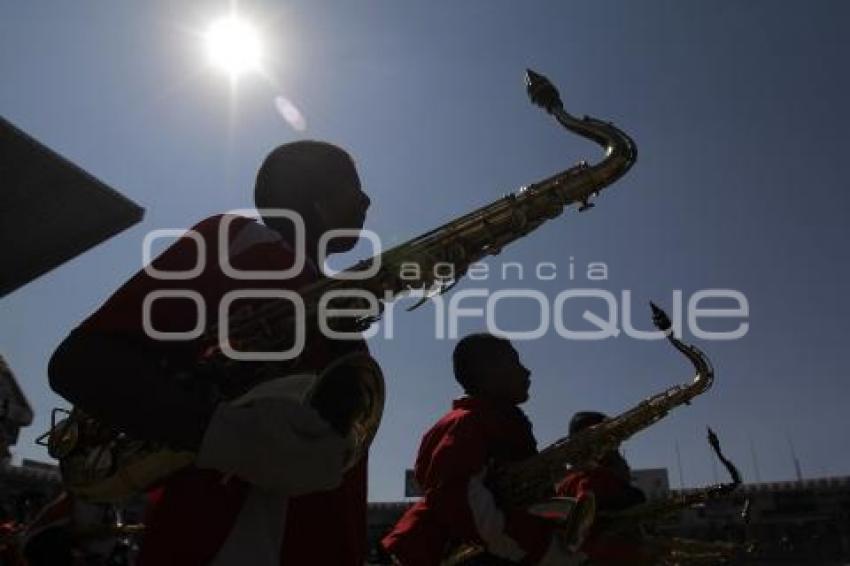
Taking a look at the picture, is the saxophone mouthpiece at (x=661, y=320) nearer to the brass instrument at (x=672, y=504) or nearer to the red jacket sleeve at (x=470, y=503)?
the brass instrument at (x=672, y=504)

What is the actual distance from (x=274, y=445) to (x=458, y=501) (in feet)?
9.85

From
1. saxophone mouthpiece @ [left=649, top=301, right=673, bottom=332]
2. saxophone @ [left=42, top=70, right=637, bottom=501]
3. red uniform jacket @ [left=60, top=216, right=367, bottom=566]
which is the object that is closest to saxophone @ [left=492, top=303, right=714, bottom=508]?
saxophone mouthpiece @ [left=649, top=301, right=673, bottom=332]

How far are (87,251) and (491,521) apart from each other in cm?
441

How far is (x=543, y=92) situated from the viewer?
6.02 metres

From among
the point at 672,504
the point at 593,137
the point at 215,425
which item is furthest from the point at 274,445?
the point at 672,504

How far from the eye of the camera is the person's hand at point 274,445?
1.63 metres

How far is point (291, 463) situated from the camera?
5.38 ft

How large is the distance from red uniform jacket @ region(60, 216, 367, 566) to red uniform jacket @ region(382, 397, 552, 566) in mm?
2296

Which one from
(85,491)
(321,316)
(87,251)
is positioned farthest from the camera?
(87,251)

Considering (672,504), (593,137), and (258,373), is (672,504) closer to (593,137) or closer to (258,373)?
(593,137)

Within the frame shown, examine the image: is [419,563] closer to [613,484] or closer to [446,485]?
[446,485]

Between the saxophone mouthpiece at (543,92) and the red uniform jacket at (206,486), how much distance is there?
14.4 feet

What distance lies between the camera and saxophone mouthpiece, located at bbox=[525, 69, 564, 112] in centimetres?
601

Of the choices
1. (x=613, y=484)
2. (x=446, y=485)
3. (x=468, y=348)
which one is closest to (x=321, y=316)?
(x=446, y=485)
